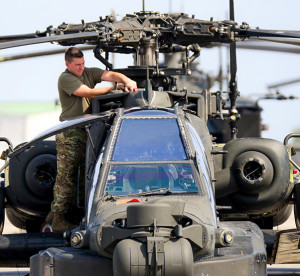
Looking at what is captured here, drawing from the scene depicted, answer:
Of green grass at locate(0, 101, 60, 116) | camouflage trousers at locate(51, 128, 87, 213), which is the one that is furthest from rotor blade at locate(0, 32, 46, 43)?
green grass at locate(0, 101, 60, 116)

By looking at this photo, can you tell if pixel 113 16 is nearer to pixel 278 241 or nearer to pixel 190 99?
pixel 190 99

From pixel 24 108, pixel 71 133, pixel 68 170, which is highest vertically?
pixel 71 133

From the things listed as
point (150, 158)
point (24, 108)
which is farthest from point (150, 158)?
point (24, 108)

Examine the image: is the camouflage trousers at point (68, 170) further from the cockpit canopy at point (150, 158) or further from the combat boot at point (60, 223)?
the cockpit canopy at point (150, 158)

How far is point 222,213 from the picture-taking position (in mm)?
9727

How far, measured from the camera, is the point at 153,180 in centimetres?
769

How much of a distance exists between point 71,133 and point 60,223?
0.97 m

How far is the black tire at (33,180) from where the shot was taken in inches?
387

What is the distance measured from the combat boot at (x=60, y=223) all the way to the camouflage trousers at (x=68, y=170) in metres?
0.07

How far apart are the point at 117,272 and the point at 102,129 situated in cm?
246

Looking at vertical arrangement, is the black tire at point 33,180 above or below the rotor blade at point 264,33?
below

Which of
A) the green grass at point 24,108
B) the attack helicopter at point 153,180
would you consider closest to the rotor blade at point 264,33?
the attack helicopter at point 153,180

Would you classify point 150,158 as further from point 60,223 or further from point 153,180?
point 60,223

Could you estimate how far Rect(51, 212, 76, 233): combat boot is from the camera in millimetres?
9273
